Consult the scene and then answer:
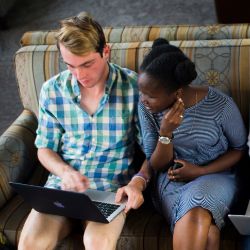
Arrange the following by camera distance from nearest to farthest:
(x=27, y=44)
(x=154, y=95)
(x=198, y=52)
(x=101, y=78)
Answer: (x=154, y=95)
(x=101, y=78)
(x=198, y=52)
(x=27, y=44)

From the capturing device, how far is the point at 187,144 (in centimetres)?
188

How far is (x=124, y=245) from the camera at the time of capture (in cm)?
183

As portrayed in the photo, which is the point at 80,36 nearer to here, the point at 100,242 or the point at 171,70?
the point at 171,70

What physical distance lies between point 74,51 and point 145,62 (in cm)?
22

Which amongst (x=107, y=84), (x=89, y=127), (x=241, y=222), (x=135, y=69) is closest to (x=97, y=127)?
(x=89, y=127)

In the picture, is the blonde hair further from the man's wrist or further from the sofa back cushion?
the man's wrist

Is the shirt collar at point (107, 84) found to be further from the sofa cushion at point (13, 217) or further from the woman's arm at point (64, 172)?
the sofa cushion at point (13, 217)

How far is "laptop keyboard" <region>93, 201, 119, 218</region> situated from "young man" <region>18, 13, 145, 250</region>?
0.03 meters

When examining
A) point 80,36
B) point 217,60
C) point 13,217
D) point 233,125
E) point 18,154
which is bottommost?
point 13,217

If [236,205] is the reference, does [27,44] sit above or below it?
above

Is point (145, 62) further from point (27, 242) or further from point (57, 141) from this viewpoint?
point (27, 242)

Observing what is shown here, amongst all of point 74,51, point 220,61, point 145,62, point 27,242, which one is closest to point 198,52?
point 220,61

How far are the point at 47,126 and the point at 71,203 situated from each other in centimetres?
39

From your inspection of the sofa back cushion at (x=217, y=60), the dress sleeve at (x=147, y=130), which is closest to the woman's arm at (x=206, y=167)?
the dress sleeve at (x=147, y=130)
